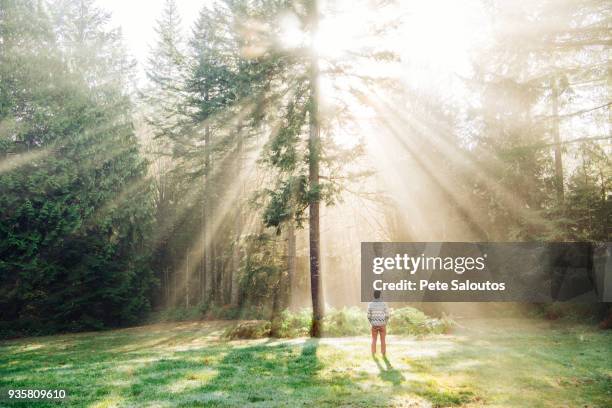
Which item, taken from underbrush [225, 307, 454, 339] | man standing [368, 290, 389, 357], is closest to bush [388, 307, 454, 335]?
underbrush [225, 307, 454, 339]

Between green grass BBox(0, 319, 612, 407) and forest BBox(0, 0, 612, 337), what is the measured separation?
4760 mm

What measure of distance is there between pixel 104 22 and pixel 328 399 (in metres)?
27.2

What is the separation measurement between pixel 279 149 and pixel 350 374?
9.19m

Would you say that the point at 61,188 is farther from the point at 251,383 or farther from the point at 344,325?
the point at 251,383

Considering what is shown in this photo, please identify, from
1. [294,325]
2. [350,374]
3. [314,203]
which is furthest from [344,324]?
[350,374]

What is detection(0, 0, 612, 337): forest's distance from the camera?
1478 centimetres

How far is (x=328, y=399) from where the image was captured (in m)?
7.75

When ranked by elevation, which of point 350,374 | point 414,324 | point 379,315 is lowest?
point 414,324

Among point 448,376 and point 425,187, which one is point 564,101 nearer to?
point 448,376

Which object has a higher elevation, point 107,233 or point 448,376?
point 107,233

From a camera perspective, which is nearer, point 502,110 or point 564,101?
point 564,101

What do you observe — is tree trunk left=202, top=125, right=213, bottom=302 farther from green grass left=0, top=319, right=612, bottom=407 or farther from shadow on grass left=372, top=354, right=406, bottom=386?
shadow on grass left=372, top=354, right=406, bottom=386

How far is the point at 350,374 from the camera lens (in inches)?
378

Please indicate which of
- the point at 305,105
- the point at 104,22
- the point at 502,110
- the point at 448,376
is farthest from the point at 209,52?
the point at 448,376
